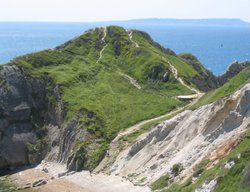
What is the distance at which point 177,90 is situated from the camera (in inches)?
3664

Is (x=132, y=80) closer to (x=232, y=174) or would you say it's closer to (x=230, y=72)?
(x=230, y=72)

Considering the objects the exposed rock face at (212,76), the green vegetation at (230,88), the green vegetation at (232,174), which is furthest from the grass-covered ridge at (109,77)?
the green vegetation at (232,174)

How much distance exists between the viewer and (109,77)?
318 feet

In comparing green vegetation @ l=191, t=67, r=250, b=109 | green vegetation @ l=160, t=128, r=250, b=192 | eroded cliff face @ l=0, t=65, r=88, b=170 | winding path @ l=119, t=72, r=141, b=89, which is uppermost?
green vegetation @ l=191, t=67, r=250, b=109

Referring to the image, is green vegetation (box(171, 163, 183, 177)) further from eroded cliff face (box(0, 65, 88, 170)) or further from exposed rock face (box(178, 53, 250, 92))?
exposed rock face (box(178, 53, 250, 92))

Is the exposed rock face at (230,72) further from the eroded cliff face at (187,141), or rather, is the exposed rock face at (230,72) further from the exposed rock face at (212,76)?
the eroded cliff face at (187,141)

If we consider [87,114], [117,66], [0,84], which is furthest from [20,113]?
[117,66]

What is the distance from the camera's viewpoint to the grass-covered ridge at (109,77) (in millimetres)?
81438

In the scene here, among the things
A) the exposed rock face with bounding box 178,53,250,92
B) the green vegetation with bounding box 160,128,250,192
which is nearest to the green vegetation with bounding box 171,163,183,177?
the green vegetation with bounding box 160,128,250,192

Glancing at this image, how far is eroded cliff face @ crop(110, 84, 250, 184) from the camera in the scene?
56.7 metres

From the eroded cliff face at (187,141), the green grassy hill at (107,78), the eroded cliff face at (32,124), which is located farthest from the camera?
the green grassy hill at (107,78)

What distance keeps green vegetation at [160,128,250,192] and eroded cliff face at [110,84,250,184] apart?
10.1 ft

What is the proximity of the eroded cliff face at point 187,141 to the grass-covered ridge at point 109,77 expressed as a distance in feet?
25.9

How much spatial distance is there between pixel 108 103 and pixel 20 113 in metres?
14.9
